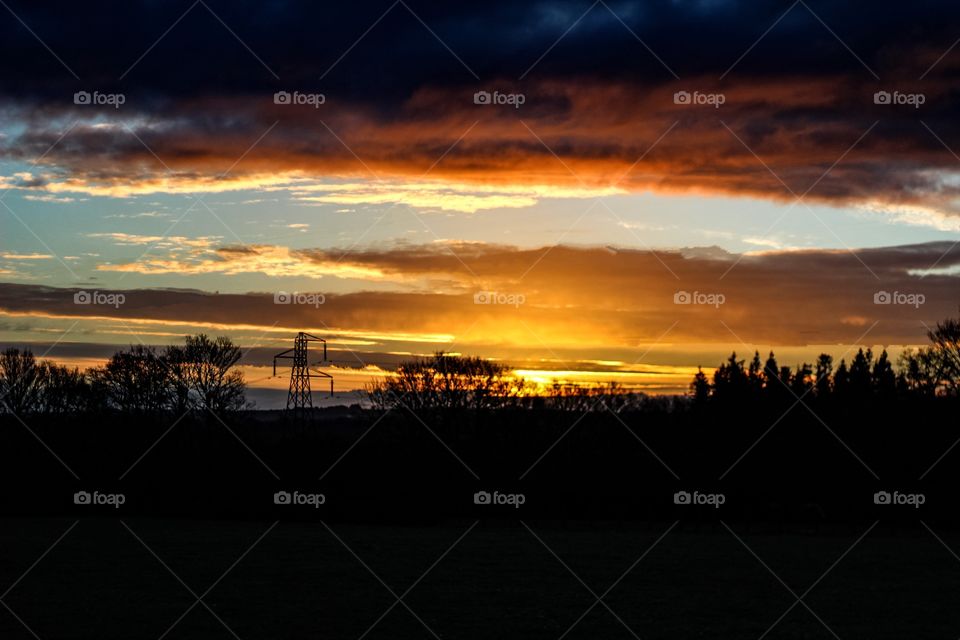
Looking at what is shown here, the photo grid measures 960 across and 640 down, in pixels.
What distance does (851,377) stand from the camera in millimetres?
98500

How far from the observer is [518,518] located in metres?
54.8

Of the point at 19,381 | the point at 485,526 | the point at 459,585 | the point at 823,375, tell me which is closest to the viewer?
the point at 459,585

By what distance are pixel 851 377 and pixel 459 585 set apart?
7689 centimetres

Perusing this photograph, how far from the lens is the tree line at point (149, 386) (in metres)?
74.3

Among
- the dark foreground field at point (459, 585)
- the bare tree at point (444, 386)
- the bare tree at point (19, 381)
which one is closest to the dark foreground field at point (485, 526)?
the dark foreground field at point (459, 585)

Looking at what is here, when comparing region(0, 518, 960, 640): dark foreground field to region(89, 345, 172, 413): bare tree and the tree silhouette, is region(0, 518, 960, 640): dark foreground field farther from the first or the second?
the tree silhouette

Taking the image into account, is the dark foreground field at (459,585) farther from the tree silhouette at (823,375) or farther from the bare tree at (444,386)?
the tree silhouette at (823,375)

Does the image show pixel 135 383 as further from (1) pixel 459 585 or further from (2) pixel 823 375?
(2) pixel 823 375

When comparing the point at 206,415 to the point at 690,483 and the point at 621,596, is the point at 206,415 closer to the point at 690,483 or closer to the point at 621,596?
the point at 690,483

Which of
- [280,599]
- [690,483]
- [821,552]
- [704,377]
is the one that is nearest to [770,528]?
[690,483]

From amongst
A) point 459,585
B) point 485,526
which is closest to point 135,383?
point 485,526

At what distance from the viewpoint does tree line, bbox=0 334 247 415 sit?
244 ft

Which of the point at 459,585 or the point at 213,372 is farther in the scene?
the point at 213,372

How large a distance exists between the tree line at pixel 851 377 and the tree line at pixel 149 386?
40.5m
